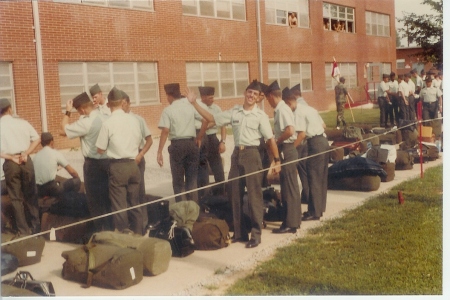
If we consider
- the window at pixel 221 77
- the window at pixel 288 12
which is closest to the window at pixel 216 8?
the window at pixel 288 12

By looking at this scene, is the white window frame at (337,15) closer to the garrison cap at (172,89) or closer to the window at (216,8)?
the window at (216,8)

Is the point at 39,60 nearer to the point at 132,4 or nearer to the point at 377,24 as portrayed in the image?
the point at 132,4

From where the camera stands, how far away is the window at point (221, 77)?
18.8 feet

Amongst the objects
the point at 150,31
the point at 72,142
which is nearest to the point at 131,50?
the point at 150,31

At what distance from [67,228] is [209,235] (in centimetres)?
136

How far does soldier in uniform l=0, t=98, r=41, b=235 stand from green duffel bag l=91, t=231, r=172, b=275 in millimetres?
1006

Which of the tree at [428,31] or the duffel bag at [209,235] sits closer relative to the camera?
the duffel bag at [209,235]

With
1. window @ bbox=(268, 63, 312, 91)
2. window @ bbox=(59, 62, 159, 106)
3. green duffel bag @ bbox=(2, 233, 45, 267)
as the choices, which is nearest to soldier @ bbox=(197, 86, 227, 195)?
window @ bbox=(59, 62, 159, 106)

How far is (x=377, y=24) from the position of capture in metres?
6.11

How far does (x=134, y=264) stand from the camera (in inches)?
166

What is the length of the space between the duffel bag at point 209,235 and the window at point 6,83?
192cm

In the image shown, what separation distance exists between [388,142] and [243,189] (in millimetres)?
4298

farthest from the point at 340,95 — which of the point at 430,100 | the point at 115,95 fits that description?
the point at 115,95

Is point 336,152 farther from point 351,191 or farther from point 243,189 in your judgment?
point 243,189
